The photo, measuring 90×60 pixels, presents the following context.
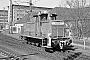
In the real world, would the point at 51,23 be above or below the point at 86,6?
below

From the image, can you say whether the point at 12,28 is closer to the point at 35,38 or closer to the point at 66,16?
the point at 66,16

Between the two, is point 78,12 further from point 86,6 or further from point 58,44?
point 58,44

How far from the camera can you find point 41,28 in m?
15.0

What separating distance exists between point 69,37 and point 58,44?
6.00 feet

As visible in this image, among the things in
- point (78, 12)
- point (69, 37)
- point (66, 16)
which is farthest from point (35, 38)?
point (66, 16)

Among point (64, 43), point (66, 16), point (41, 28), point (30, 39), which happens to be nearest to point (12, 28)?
point (66, 16)

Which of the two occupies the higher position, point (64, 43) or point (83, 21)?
point (83, 21)

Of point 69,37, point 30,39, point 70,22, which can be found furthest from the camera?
point 70,22

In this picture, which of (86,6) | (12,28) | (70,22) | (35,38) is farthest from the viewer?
(12,28)

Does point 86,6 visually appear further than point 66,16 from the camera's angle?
No

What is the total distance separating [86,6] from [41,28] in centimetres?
766

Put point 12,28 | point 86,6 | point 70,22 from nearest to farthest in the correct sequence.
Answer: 1. point 86,6
2. point 70,22
3. point 12,28

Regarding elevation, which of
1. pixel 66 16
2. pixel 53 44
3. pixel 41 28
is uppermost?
pixel 66 16

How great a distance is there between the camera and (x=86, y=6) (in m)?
19.1
